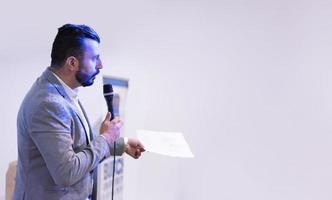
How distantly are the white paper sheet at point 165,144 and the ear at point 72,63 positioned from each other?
489mm

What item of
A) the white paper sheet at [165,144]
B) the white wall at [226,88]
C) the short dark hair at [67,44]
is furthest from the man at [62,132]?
the white wall at [226,88]

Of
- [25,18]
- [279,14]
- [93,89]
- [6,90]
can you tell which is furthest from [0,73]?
[279,14]

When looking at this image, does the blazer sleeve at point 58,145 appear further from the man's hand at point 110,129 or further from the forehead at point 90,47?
the forehead at point 90,47

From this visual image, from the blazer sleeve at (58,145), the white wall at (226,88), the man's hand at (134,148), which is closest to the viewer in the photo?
the blazer sleeve at (58,145)

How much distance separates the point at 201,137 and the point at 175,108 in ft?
1.08

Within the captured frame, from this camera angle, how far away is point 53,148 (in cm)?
122

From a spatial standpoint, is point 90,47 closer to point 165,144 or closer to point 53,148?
point 53,148

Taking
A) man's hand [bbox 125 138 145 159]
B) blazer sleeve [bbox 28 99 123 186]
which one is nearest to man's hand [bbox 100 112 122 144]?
blazer sleeve [bbox 28 99 123 186]

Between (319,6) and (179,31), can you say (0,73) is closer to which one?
(179,31)

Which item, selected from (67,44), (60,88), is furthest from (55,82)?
(67,44)

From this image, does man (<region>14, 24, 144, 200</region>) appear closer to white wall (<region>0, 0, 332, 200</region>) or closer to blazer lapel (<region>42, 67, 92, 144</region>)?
blazer lapel (<region>42, 67, 92, 144</region>)

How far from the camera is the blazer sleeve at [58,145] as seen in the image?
1.22 m

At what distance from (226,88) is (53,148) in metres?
1.89

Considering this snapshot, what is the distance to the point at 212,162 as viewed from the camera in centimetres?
295
